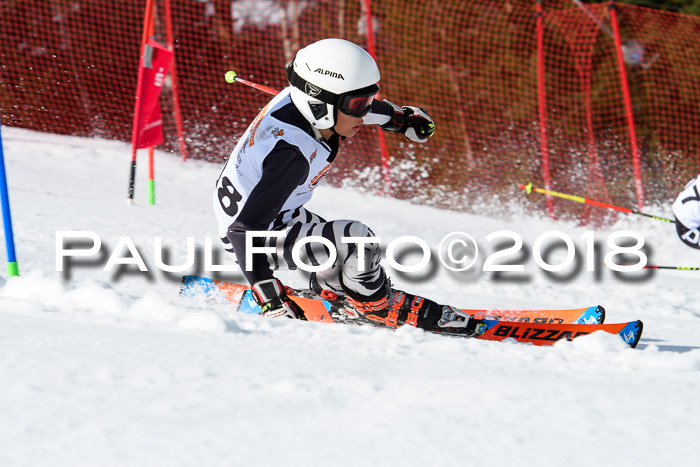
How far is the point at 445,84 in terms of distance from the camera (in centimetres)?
1680

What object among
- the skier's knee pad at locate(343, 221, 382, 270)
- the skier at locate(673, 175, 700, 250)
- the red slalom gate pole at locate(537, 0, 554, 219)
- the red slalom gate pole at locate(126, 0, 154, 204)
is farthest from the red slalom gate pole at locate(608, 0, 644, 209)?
the skier's knee pad at locate(343, 221, 382, 270)

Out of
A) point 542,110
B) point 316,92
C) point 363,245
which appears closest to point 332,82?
point 316,92

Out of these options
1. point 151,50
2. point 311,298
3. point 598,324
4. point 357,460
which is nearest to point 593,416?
point 357,460

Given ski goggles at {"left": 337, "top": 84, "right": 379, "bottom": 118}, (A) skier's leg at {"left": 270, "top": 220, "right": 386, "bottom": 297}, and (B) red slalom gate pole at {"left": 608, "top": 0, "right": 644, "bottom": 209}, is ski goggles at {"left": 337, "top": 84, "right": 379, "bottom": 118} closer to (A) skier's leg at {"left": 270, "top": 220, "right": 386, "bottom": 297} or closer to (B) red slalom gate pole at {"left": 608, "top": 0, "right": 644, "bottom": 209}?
(A) skier's leg at {"left": 270, "top": 220, "right": 386, "bottom": 297}

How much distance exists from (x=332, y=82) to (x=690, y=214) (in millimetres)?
2289

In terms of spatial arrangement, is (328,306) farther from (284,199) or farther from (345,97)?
(345,97)

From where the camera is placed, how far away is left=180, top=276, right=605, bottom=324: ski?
3.90 metres

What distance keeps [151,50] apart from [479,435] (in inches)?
221

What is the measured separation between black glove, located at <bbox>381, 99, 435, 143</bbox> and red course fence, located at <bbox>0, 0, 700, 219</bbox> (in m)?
4.60

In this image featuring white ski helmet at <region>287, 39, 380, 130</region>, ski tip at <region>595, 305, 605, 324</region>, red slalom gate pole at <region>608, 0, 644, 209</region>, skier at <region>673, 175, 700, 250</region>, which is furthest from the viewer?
red slalom gate pole at <region>608, 0, 644, 209</region>

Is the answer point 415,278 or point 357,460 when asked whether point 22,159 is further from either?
point 357,460

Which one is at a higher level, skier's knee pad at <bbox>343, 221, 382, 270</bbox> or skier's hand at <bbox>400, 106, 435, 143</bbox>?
skier's hand at <bbox>400, 106, 435, 143</bbox>

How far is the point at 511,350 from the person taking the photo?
283 centimetres

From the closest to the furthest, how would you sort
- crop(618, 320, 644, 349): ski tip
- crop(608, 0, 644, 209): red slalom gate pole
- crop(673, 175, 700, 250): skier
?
crop(618, 320, 644, 349): ski tip, crop(673, 175, 700, 250): skier, crop(608, 0, 644, 209): red slalom gate pole
